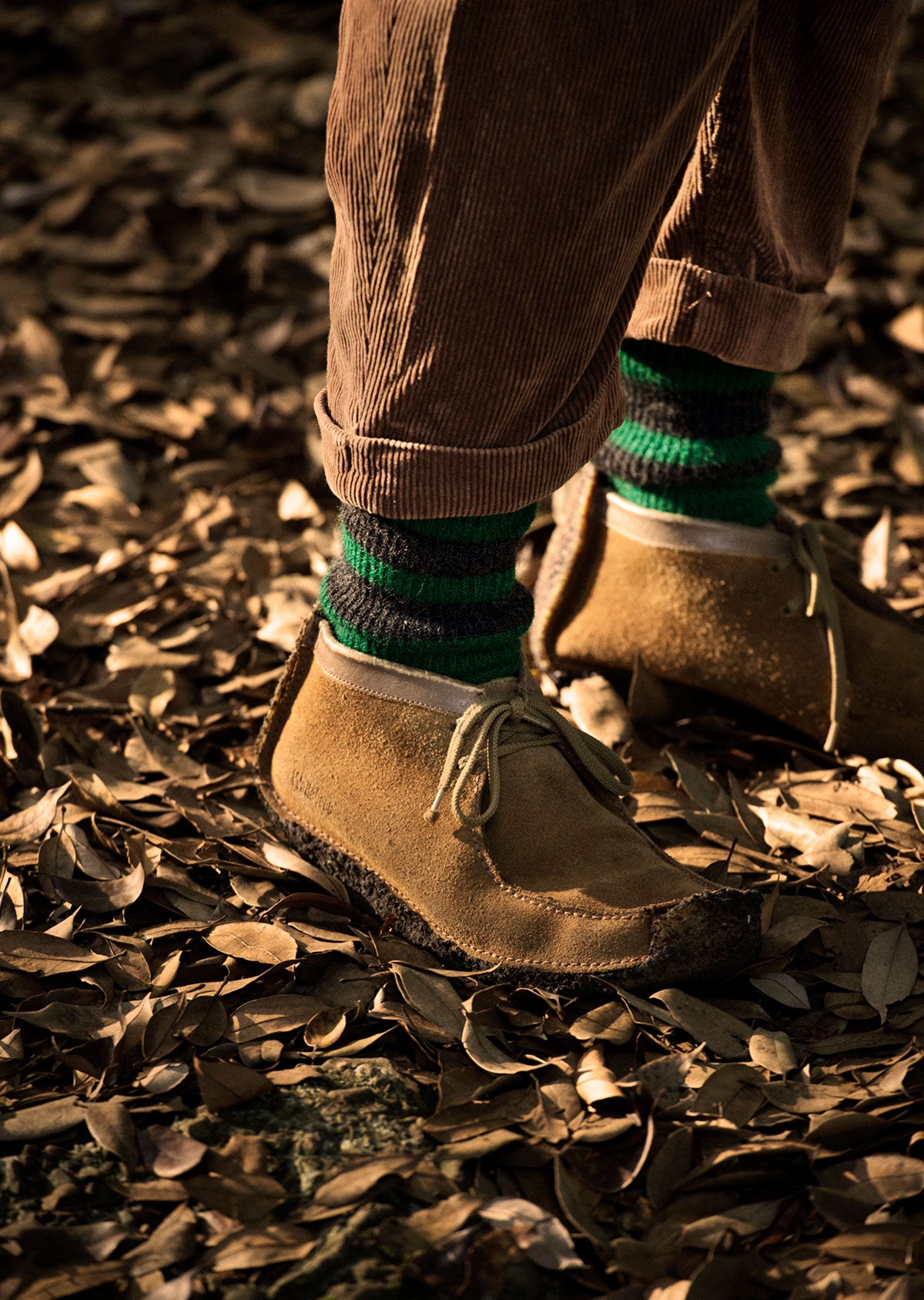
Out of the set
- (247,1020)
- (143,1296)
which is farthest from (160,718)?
(143,1296)

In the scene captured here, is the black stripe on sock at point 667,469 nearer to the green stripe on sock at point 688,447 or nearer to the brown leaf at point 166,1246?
the green stripe on sock at point 688,447

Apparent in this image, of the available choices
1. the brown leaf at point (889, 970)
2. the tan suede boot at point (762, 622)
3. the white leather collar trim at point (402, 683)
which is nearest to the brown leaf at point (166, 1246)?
the white leather collar trim at point (402, 683)

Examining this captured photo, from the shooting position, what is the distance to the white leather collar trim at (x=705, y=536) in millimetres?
1161

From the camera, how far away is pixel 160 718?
49.1 inches

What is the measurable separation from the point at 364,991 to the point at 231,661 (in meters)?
0.52

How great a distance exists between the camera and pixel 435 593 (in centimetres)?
93

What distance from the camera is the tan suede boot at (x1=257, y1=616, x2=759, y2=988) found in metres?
0.89

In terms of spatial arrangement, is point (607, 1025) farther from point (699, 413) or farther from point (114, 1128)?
point (699, 413)

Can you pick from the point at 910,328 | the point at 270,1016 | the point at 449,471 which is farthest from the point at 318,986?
the point at 910,328

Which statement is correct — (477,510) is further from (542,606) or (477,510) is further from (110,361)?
(110,361)

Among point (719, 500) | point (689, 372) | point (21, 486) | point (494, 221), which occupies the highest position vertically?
point (494, 221)

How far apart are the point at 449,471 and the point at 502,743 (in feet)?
0.77

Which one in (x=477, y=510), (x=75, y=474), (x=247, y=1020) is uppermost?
(x=477, y=510)

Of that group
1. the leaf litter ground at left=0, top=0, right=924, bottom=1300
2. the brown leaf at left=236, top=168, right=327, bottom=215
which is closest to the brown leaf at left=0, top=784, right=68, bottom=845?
the leaf litter ground at left=0, top=0, right=924, bottom=1300
